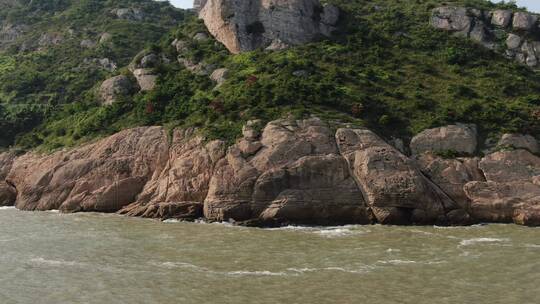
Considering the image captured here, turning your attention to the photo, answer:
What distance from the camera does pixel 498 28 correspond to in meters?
84.6

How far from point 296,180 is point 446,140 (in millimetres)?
17501

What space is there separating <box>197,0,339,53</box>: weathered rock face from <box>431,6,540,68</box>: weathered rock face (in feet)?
70.2

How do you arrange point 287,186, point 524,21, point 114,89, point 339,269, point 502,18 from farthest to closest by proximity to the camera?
1. point 502,18
2. point 524,21
3. point 114,89
4. point 287,186
5. point 339,269

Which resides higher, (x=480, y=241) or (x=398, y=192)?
(x=398, y=192)

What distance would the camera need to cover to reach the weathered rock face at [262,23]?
3209 inches

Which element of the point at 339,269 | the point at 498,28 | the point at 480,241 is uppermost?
the point at 498,28

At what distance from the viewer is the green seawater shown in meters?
29.4

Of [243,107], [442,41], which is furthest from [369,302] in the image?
[442,41]

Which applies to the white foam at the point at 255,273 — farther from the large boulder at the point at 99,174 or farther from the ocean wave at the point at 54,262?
the large boulder at the point at 99,174

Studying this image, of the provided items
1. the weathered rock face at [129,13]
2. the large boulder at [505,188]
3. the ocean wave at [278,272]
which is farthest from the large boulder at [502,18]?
the weathered rock face at [129,13]

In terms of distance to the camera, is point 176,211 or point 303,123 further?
point 303,123

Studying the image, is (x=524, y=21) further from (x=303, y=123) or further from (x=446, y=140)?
(x=303, y=123)

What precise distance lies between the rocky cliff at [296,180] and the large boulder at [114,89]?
58.2ft

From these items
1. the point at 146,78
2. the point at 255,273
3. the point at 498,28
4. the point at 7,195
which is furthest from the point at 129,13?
the point at 255,273
